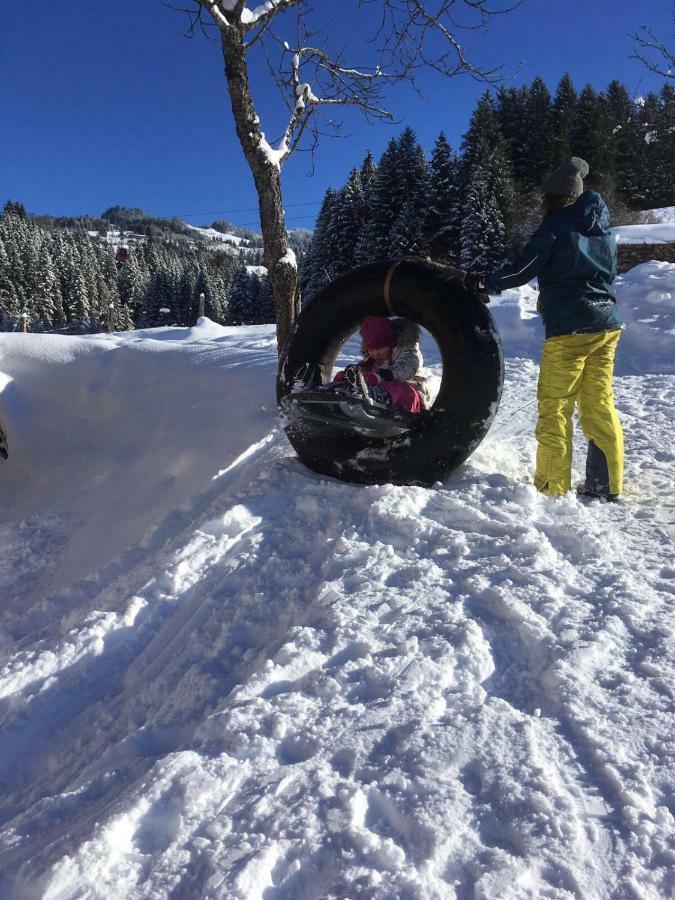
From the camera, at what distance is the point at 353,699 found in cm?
166

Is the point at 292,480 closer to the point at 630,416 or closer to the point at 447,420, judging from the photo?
the point at 447,420

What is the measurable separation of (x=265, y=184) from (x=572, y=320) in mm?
3540

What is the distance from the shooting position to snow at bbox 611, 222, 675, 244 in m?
15.2

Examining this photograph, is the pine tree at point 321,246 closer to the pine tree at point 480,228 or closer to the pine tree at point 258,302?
the pine tree at point 480,228

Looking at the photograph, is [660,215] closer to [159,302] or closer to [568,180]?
[568,180]

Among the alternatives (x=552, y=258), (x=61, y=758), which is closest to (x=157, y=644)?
(x=61, y=758)

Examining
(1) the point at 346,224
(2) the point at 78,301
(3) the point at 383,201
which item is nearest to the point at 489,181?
(3) the point at 383,201

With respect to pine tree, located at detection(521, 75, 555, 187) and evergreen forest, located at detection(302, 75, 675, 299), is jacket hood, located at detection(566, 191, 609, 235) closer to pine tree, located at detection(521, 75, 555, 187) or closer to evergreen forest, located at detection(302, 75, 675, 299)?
evergreen forest, located at detection(302, 75, 675, 299)

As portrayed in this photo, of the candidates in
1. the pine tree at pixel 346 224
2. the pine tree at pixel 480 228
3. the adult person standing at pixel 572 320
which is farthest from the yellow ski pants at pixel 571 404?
the pine tree at pixel 346 224

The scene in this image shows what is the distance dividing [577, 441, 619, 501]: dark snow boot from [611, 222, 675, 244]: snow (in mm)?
14408

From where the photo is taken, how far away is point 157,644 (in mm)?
2256

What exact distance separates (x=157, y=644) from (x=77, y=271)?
75353 millimetres

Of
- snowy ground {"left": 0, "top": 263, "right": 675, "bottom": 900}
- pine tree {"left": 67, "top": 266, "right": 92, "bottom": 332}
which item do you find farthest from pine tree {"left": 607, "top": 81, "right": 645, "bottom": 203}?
pine tree {"left": 67, "top": 266, "right": 92, "bottom": 332}

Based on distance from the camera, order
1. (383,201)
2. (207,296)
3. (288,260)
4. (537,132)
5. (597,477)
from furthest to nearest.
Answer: (207,296) → (537,132) → (383,201) → (288,260) → (597,477)
